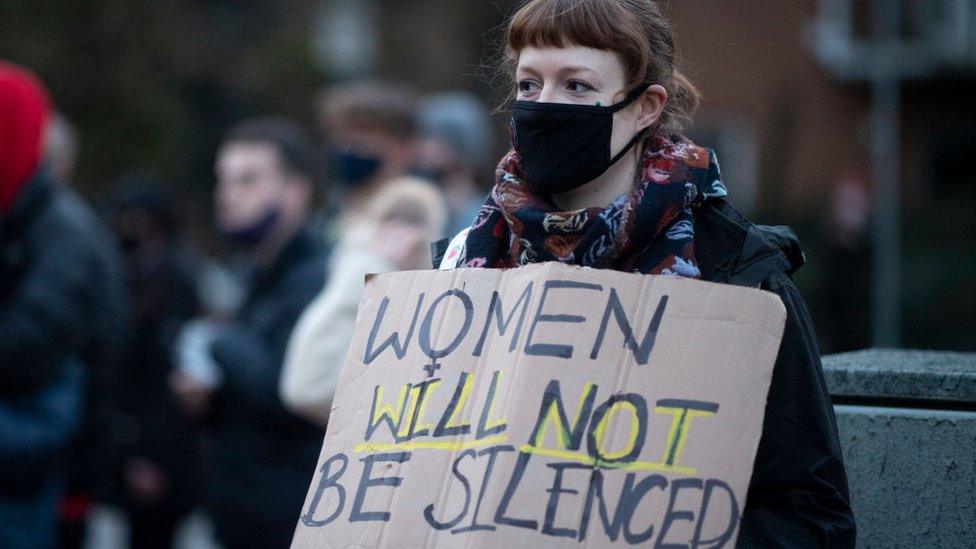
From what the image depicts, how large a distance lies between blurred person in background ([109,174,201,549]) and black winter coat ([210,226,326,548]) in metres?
1.91

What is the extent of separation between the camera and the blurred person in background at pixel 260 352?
4.77 metres

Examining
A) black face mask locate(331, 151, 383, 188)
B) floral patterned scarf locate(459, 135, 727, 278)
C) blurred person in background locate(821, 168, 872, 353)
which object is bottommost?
floral patterned scarf locate(459, 135, 727, 278)

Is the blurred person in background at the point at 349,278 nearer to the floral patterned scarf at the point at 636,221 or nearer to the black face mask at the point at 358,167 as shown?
the black face mask at the point at 358,167

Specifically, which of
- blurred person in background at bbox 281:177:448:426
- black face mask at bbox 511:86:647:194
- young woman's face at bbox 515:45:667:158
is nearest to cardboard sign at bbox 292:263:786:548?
black face mask at bbox 511:86:647:194

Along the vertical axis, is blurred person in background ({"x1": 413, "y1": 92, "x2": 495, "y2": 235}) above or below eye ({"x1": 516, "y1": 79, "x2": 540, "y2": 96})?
above

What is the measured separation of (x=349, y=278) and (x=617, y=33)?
2211 millimetres

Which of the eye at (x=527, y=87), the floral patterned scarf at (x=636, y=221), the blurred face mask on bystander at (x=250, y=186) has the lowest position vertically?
the floral patterned scarf at (x=636, y=221)

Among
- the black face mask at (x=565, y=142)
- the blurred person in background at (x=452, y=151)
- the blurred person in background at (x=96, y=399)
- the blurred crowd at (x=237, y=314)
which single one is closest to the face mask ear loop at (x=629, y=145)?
the black face mask at (x=565, y=142)

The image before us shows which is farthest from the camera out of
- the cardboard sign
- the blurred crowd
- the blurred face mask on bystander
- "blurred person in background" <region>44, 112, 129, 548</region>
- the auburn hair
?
Result: the blurred face mask on bystander

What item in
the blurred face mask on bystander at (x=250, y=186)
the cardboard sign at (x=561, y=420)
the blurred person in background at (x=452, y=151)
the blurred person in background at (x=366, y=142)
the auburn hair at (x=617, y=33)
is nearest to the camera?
the cardboard sign at (x=561, y=420)

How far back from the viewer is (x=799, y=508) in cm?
233

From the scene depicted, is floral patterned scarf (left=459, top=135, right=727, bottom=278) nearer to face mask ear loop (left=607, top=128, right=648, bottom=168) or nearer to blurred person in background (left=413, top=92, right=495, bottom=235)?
face mask ear loop (left=607, top=128, right=648, bottom=168)

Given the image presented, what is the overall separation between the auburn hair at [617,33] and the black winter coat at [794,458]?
39 cm

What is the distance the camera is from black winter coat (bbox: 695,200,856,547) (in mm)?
2318
